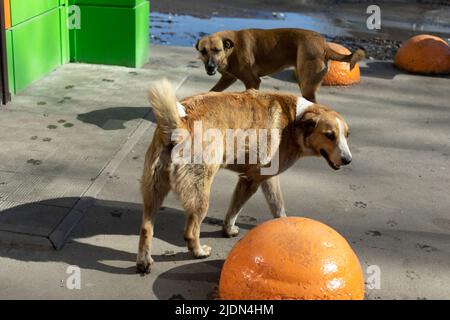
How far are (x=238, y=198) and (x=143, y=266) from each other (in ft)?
3.39

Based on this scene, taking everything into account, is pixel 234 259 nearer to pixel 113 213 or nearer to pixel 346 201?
pixel 113 213

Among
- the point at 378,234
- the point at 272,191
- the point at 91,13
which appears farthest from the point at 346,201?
the point at 91,13

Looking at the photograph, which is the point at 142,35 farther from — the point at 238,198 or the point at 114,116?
the point at 238,198

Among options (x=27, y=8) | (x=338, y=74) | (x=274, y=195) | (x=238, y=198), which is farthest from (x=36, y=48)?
(x=274, y=195)

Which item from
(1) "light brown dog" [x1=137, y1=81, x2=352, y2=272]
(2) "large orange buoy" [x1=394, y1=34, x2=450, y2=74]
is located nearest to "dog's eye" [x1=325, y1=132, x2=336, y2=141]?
(1) "light brown dog" [x1=137, y1=81, x2=352, y2=272]

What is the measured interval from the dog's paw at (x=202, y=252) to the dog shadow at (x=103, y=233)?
0.08m

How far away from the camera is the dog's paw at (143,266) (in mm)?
4430

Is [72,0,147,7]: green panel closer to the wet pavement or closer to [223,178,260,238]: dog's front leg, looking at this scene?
the wet pavement

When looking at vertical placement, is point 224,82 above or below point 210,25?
above

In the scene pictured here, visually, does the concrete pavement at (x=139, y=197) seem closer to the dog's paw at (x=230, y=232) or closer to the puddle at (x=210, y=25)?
the dog's paw at (x=230, y=232)

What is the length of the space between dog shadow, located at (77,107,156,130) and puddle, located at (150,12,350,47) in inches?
194

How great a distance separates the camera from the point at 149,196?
14.4 ft

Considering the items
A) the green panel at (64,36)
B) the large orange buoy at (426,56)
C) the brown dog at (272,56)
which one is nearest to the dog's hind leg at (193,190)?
the brown dog at (272,56)

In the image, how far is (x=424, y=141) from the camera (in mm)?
7516
